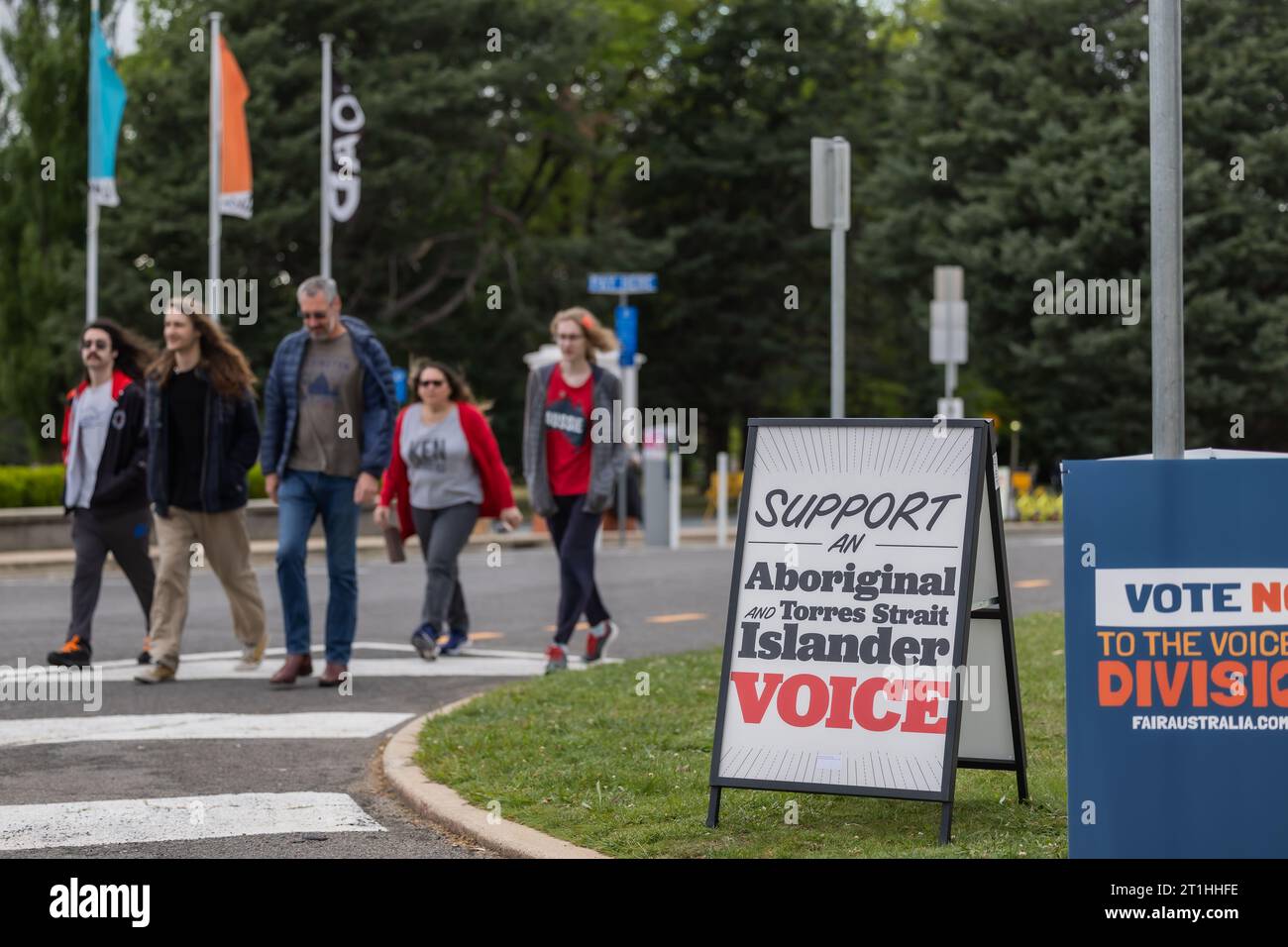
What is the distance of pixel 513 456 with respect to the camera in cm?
4166

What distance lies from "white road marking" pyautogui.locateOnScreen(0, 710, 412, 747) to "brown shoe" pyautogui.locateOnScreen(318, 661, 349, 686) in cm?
91

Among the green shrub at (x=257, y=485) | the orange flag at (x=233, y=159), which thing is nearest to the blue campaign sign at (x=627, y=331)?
the green shrub at (x=257, y=485)

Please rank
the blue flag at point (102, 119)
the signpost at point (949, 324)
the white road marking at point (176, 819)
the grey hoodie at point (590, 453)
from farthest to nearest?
the blue flag at point (102, 119) < the signpost at point (949, 324) < the grey hoodie at point (590, 453) < the white road marking at point (176, 819)

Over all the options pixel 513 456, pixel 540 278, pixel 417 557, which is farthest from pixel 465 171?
pixel 417 557

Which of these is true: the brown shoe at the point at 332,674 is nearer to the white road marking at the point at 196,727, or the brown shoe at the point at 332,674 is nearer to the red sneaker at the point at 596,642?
the white road marking at the point at 196,727

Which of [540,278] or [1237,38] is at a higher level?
[1237,38]

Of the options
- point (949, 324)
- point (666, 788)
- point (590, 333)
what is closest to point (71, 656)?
point (590, 333)

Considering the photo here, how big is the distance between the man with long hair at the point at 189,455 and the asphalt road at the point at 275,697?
0.45 m

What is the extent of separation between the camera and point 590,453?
10.2m

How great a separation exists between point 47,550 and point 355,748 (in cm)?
1260

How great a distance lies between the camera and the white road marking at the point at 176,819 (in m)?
6.01
